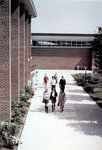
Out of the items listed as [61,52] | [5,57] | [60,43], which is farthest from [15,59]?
[60,43]

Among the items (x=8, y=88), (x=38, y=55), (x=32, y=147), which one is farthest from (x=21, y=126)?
(x=38, y=55)

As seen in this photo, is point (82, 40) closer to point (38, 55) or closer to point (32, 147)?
point (38, 55)

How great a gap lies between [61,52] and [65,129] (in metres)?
39.4

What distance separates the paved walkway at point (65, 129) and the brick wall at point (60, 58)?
3381 cm

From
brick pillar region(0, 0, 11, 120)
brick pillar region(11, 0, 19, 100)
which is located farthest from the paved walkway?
brick pillar region(0, 0, 11, 120)

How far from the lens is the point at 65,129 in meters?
11.7

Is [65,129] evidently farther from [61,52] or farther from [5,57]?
[61,52]

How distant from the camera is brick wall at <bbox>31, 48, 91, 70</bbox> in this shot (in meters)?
50.3

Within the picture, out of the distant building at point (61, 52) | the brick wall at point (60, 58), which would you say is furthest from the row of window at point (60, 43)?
the brick wall at point (60, 58)

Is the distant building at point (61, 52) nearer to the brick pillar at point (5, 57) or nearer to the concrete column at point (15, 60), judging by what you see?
the concrete column at point (15, 60)

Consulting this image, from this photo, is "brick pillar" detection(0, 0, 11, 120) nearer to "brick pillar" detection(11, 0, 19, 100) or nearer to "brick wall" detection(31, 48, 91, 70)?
"brick pillar" detection(11, 0, 19, 100)

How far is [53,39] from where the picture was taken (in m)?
50.5

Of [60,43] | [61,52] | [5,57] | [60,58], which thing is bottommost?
[60,58]

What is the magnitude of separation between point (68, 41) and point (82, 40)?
8.17ft
